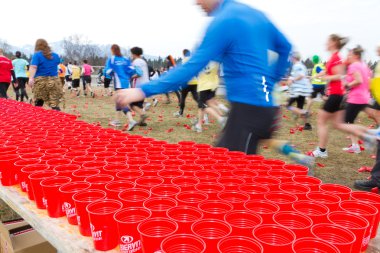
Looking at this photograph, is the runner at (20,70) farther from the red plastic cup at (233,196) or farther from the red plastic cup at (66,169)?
the red plastic cup at (233,196)

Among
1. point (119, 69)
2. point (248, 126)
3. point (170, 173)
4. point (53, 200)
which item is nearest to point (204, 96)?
point (119, 69)

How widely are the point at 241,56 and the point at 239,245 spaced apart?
180 cm

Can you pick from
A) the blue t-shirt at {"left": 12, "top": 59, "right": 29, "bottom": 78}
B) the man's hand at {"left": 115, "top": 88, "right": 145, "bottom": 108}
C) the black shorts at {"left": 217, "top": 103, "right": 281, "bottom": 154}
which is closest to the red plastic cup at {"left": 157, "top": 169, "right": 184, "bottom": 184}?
the man's hand at {"left": 115, "top": 88, "right": 145, "bottom": 108}

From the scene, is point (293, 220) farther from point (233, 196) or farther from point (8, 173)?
point (8, 173)

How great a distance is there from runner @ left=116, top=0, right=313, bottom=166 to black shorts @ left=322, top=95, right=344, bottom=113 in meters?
2.96

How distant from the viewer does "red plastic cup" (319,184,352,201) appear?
186 cm

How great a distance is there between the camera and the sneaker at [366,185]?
4329 mm

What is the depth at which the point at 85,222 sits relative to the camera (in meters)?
1.62

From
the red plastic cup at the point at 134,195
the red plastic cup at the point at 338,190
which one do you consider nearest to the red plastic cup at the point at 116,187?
the red plastic cup at the point at 134,195

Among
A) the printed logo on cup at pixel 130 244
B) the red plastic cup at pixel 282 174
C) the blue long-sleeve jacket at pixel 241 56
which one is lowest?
the printed logo on cup at pixel 130 244

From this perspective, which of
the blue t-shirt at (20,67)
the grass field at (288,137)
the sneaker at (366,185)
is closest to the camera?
the sneaker at (366,185)

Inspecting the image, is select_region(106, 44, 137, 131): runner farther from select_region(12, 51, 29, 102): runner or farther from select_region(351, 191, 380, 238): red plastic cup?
select_region(351, 191, 380, 238): red plastic cup

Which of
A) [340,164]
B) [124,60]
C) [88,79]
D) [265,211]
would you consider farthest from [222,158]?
[88,79]

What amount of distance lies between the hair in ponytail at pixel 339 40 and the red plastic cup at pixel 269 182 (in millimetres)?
4202
